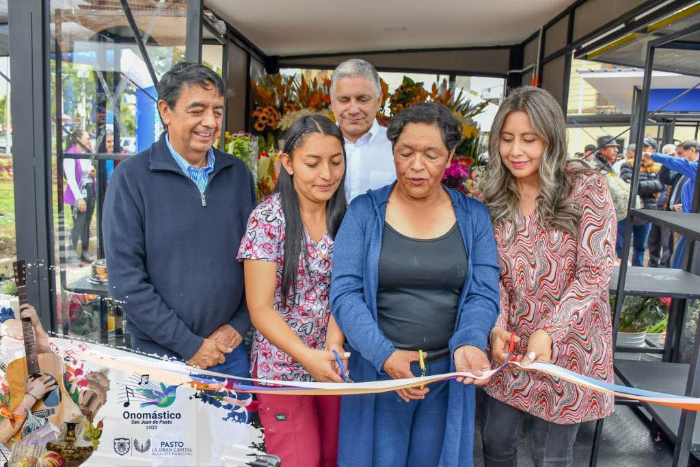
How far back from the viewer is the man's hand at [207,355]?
186 centimetres

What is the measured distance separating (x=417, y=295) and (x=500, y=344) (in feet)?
1.17

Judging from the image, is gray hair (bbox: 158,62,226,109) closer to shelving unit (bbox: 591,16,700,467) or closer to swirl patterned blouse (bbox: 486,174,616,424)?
swirl patterned blouse (bbox: 486,174,616,424)

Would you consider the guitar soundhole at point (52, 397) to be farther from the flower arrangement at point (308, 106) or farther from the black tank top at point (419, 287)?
the flower arrangement at point (308, 106)

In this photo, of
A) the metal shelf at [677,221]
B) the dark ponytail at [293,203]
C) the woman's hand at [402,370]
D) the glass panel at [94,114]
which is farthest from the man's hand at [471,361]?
the glass panel at [94,114]

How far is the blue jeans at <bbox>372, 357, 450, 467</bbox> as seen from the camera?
1725 millimetres

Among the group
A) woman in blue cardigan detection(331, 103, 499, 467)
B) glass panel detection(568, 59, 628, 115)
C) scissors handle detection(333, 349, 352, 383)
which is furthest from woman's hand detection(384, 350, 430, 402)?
glass panel detection(568, 59, 628, 115)

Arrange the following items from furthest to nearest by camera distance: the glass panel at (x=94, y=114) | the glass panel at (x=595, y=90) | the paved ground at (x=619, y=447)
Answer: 1. the glass panel at (x=595, y=90)
2. the paved ground at (x=619, y=447)
3. the glass panel at (x=94, y=114)

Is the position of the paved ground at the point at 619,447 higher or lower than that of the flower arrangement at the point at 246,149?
lower

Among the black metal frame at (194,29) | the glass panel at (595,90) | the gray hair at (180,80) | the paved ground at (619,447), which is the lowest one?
the paved ground at (619,447)

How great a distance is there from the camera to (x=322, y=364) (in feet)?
5.52

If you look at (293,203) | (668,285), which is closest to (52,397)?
(293,203)

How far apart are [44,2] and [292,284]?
4.44ft

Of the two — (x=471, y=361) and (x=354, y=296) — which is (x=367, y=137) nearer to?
(x=354, y=296)

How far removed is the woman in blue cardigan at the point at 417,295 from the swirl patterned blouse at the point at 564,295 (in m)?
0.19
